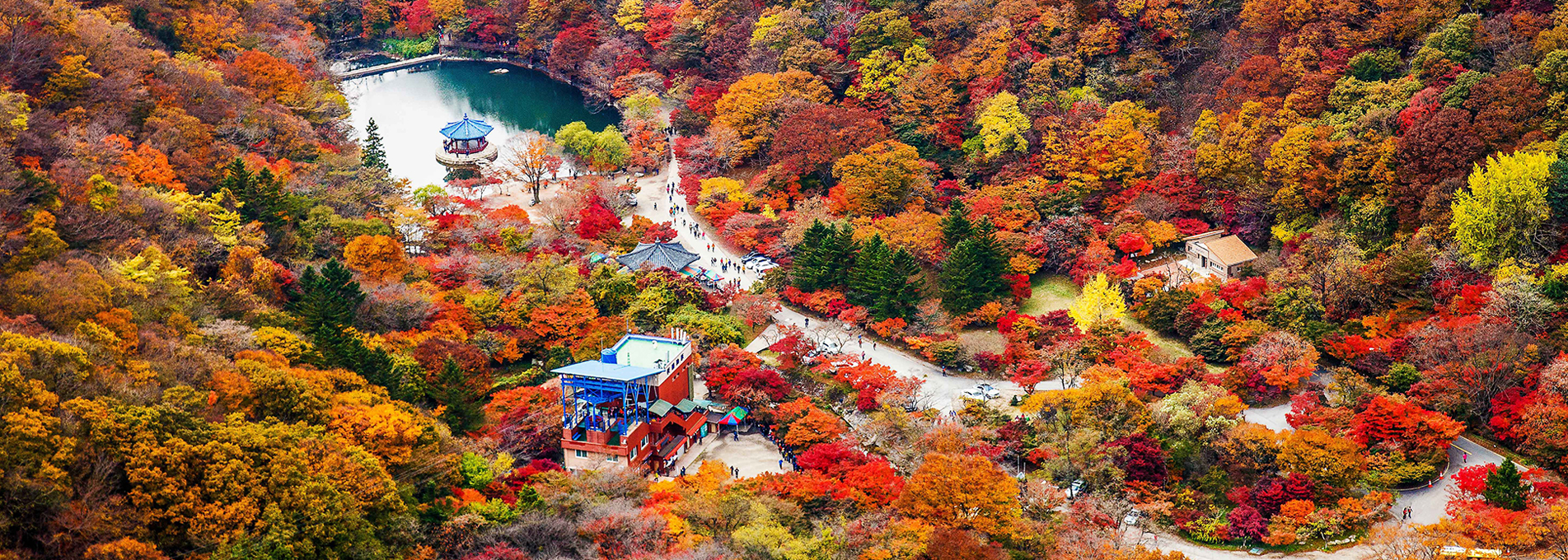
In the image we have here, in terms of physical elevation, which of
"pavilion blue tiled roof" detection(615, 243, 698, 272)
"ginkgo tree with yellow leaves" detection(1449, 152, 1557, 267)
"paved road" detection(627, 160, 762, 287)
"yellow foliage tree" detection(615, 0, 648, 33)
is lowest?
"paved road" detection(627, 160, 762, 287)

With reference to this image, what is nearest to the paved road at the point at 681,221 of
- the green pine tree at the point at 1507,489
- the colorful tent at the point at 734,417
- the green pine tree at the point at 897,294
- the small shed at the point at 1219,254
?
the green pine tree at the point at 897,294

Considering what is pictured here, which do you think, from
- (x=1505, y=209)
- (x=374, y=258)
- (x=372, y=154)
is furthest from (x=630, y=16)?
(x=1505, y=209)

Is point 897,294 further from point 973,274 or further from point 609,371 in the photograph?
point 609,371

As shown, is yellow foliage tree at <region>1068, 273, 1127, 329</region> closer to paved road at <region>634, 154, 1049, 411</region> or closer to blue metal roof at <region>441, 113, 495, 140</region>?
paved road at <region>634, 154, 1049, 411</region>

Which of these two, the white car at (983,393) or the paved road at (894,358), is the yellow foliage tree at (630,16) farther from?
the white car at (983,393)

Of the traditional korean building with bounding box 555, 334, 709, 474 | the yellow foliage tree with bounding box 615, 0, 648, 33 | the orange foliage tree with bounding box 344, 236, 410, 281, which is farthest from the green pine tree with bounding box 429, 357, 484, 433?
the yellow foliage tree with bounding box 615, 0, 648, 33

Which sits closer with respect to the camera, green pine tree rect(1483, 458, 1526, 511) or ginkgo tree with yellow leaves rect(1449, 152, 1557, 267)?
green pine tree rect(1483, 458, 1526, 511)
